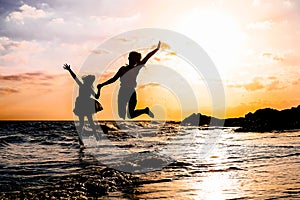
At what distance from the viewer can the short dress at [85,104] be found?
53.4ft

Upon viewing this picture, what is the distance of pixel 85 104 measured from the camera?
17.2m

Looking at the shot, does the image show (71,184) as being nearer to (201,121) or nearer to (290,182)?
(290,182)

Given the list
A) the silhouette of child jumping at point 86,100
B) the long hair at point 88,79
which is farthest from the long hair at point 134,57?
the long hair at point 88,79

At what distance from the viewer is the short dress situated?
16281mm

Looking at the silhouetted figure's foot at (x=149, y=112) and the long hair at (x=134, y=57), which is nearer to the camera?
the long hair at (x=134, y=57)

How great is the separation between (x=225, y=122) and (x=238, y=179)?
94.1 m

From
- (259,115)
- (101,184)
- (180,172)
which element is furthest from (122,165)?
(259,115)

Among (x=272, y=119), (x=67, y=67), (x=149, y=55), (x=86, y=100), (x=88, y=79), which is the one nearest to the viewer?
(x=149, y=55)

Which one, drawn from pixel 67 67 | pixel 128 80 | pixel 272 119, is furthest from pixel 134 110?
pixel 272 119

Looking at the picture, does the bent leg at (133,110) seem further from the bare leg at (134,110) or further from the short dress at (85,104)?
the short dress at (85,104)

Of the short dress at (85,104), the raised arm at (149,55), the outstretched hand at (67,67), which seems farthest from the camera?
the short dress at (85,104)

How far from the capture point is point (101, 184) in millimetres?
8688

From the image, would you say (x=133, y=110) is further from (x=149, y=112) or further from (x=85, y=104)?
(x=85, y=104)

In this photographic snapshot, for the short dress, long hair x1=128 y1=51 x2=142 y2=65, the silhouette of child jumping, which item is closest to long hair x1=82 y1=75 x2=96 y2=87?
the silhouette of child jumping
